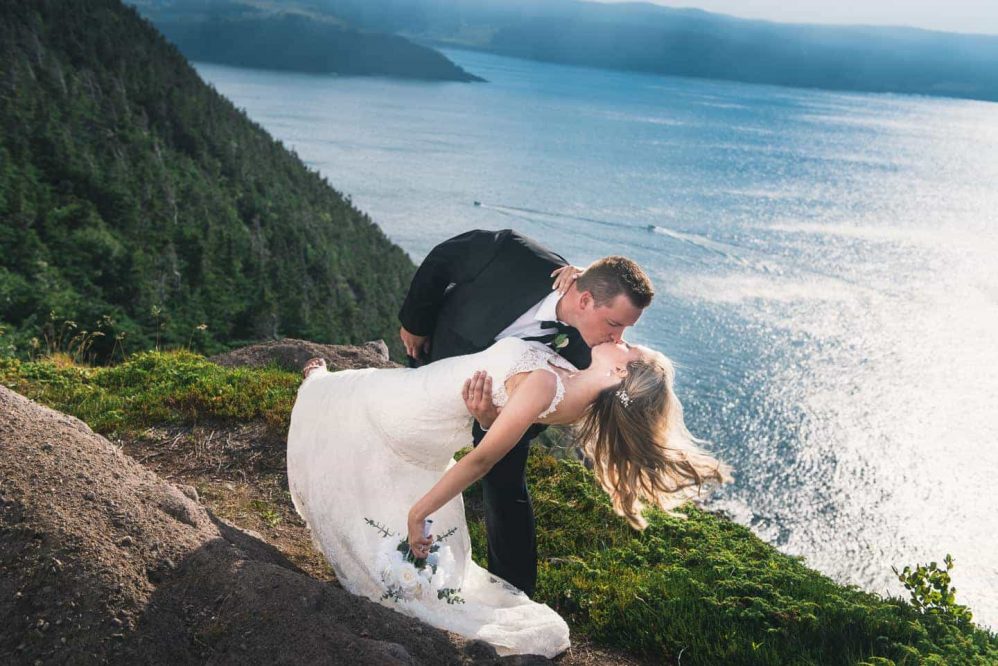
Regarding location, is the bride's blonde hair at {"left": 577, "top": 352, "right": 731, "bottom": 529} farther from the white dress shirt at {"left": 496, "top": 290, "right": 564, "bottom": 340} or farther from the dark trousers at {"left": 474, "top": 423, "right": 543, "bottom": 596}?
the white dress shirt at {"left": 496, "top": 290, "right": 564, "bottom": 340}

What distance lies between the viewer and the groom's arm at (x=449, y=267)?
20.1 feet

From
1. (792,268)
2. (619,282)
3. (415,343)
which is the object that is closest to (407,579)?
(415,343)

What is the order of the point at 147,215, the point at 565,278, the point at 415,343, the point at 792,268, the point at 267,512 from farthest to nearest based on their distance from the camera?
1. the point at 792,268
2. the point at 147,215
3. the point at 267,512
4. the point at 415,343
5. the point at 565,278

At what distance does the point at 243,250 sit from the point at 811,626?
184ft

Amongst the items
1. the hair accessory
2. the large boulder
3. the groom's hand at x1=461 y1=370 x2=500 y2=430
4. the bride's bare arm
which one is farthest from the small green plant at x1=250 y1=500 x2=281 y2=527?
the hair accessory

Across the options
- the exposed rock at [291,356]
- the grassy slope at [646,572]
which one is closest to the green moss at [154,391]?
the grassy slope at [646,572]

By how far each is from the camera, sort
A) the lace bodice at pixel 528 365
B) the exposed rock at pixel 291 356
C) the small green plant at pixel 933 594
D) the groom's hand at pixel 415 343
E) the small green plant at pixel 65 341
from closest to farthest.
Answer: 1. the lace bodice at pixel 528 365
2. the small green plant at pixel 933 594
3. the groom's hand at pixel 415 343
4. the exposed rock at pixel 291 356
5. the small green plant at pixel 65 341

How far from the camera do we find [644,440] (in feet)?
18.2

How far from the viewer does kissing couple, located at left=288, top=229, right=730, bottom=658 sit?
200 inches

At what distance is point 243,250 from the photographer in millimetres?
57750

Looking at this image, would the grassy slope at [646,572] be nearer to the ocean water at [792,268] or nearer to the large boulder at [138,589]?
the large boulder at [138,589]

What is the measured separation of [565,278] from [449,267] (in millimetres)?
1147

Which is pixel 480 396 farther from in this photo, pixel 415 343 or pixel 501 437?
pixel 415 343

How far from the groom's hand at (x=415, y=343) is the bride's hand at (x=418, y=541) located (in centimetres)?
176
